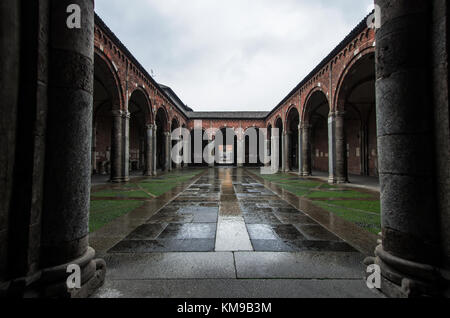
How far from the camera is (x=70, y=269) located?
1751 millimetres

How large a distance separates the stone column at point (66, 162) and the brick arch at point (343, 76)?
33.3 feet

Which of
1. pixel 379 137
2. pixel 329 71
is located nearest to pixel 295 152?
pixel 329 71

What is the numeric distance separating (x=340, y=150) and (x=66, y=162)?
1138cm

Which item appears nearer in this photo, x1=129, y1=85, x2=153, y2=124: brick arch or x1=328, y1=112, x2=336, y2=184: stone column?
x1=328, y1=112, x2=336, y2=184: stone column

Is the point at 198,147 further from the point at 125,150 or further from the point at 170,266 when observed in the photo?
the point at 170,266

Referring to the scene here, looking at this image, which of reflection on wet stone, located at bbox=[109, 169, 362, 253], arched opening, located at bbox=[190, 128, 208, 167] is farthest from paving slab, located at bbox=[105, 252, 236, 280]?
arched opening, located at bbox=[190, 128, 208, 167]

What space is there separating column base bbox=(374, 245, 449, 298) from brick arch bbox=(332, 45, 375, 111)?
9.41 metres

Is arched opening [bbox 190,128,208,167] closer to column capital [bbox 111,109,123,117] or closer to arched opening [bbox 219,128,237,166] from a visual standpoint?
arched opening [bbox 219,128,237,166]

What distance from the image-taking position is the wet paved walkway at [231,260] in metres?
1.89

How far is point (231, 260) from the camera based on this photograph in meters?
2.45

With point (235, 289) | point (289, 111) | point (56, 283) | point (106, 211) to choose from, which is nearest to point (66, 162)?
point (56, 283)

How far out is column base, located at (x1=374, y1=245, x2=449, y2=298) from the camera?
1663 millimetres

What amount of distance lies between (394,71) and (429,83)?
0.29 meters

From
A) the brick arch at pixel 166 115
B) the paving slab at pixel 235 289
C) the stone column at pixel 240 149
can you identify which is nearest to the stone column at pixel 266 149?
the stone column at pixel 240 149
